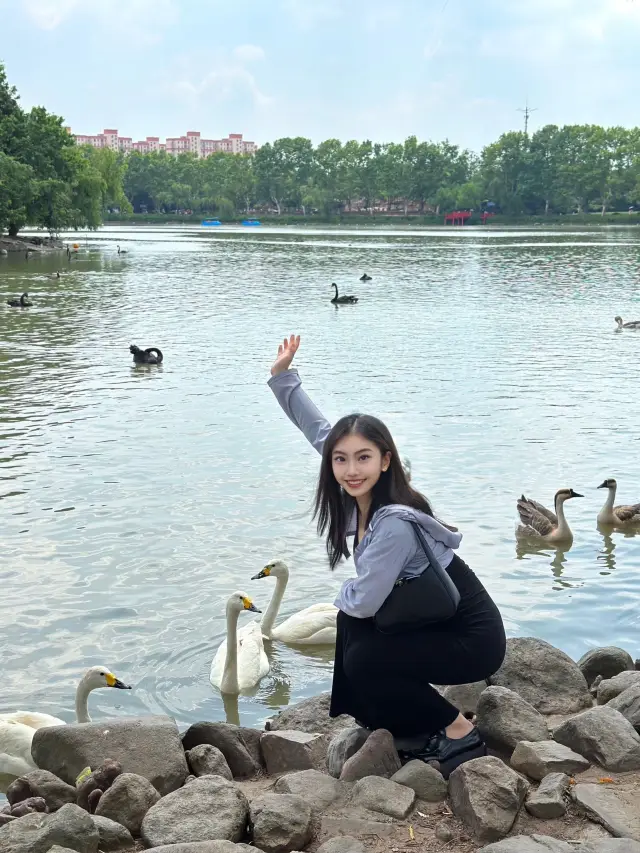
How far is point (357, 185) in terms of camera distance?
467 ft

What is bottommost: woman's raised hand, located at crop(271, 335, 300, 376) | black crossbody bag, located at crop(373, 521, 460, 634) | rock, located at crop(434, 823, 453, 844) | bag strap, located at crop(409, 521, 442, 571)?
rock, located at crop(434, 823, 453, 844)

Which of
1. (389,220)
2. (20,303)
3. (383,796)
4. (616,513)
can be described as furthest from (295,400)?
(389,220)

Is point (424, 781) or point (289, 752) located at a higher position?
point (424, 781)

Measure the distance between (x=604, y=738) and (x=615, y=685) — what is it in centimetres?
85

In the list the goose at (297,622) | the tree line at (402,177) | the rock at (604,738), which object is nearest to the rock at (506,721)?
the rock at (604,738)

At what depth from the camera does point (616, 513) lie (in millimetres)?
8703

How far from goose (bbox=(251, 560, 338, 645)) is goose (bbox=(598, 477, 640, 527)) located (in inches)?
125

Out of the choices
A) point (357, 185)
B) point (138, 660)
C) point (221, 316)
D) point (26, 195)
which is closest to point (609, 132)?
point (357, 185)

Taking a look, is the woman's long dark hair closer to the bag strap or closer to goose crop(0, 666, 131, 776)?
the bag strap

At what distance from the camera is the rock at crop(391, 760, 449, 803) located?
148 inches

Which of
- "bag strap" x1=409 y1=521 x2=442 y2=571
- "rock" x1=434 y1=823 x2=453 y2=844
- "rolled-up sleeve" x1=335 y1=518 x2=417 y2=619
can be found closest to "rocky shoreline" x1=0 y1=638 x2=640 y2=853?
"rock" x1=434 y1=823 x2=453 y2=844

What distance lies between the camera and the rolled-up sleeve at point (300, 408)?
4.51 m

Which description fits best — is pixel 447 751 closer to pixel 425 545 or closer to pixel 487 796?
pixel 487 796

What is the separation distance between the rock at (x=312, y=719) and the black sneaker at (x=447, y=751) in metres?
0.71
